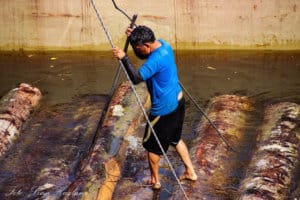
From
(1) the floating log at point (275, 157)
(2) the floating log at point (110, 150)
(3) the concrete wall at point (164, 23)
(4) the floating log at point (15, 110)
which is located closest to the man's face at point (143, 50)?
(2) the floating log at point (110, 150)

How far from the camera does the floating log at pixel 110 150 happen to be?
272 inches

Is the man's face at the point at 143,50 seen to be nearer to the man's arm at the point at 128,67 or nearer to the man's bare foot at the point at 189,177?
the man's arm at the point at 128,67

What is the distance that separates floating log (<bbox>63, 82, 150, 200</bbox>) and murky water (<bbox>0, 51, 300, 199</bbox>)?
1035mm

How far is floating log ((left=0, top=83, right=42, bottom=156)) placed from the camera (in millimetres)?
8727

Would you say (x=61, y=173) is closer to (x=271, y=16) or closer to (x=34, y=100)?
(x=34, y=100)

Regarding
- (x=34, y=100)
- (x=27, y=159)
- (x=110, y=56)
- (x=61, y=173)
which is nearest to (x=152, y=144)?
(x=61, y=173)

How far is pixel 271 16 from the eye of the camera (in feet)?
40.3

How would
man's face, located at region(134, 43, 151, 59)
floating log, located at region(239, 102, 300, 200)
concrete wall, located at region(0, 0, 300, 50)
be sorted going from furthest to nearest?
concrete wall, located at region(0, 0, 300, 50)
floating log, located at region(239, 102, 300, 200)
man's face, located at region(134, 43, 151, 59)

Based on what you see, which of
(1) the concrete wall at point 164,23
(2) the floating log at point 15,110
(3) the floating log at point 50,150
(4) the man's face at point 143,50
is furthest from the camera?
(1) the concrete wall at point 164,23

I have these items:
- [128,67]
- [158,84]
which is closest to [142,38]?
[128,67]

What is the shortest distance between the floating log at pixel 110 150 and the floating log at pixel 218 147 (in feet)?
3.76

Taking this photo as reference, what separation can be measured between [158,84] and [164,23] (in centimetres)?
698

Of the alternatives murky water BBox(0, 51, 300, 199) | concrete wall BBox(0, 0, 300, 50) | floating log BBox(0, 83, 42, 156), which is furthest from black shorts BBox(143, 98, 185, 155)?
concrete wall BBox(0, 0, 300, 50)

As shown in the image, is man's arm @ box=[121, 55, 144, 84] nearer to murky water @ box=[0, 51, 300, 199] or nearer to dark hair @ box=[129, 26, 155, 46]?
dark hair @ box=[129, 26, 155, 46]
